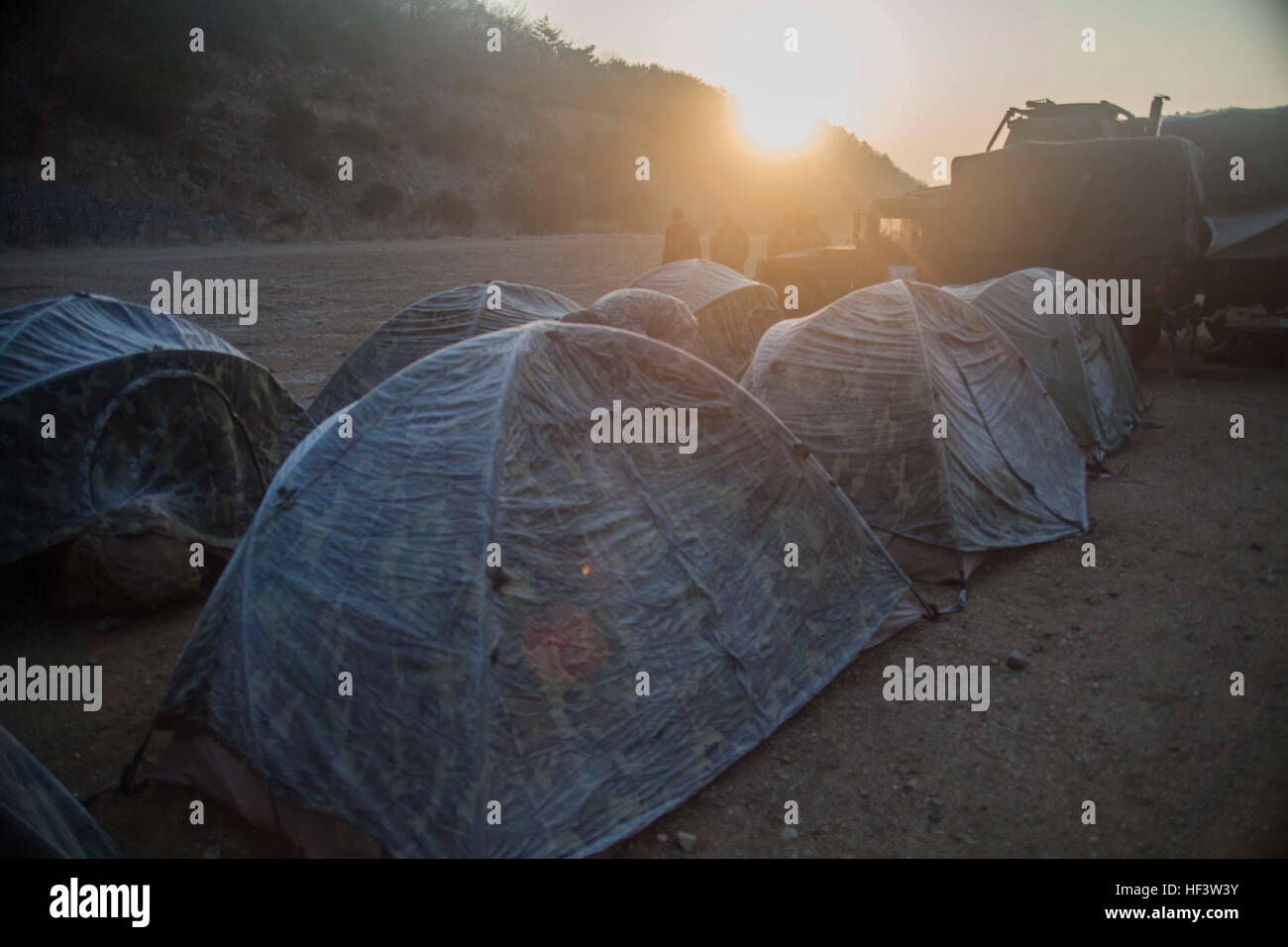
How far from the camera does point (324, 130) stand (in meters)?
34.9

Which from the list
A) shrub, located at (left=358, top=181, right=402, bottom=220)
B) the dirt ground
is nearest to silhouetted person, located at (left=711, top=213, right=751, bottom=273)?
the dirt ground

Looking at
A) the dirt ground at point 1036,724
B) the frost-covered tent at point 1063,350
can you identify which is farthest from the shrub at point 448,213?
the dirt ground at point 1036,724

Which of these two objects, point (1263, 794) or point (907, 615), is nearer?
point (1263, 794)

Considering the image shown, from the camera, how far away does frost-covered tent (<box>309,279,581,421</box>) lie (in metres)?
7.54

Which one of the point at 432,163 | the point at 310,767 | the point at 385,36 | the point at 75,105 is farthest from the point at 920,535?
the point at 385,36

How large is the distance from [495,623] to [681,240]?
12667mm

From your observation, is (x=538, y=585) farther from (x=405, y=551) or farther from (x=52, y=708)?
(x=52, y=708)

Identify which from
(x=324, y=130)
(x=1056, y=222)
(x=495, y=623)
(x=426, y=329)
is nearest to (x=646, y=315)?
(x=426, y=329)

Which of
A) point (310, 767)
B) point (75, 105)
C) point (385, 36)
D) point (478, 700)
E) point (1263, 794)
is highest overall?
point (385, 36)

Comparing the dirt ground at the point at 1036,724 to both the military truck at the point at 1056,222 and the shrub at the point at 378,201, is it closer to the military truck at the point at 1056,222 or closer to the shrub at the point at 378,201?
the military truck at the point at 1056,222

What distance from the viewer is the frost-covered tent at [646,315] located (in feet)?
18.2

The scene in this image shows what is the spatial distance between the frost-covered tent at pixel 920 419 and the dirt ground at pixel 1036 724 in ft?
1.30

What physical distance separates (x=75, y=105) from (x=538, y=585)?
33.0m

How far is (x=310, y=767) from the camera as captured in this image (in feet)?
11.1
